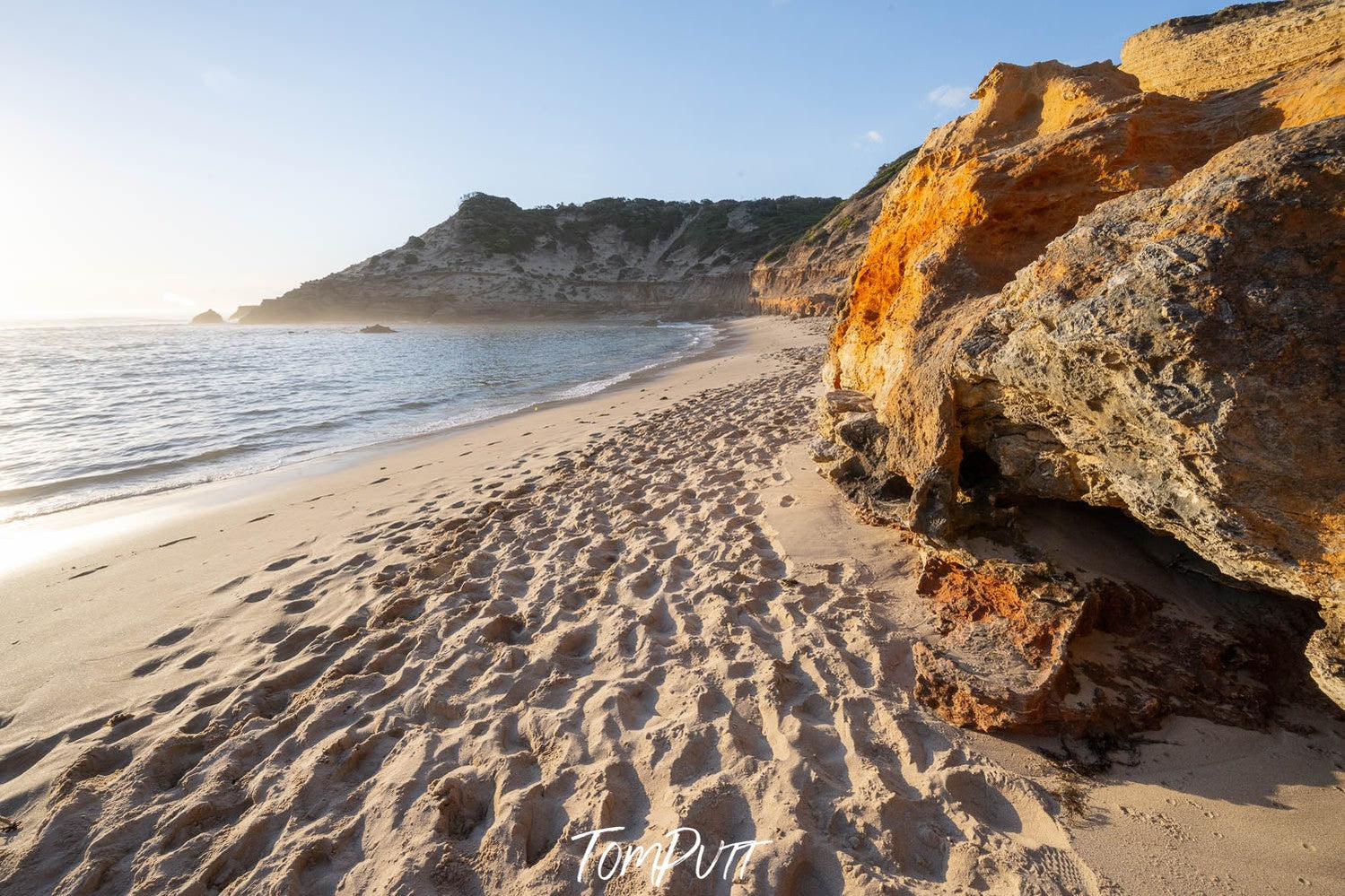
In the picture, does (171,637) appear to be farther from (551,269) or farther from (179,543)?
(551,269)

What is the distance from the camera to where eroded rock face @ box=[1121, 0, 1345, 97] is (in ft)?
14.8

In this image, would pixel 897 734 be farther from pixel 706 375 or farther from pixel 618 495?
pixel 706 375

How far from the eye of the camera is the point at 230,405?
1197cm

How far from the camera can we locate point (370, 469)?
23.4 ft

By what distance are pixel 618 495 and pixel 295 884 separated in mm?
3472

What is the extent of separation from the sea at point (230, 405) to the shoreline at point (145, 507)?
0.20m

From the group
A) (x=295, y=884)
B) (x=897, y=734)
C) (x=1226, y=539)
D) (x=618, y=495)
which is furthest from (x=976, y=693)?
(x=618, y=495)

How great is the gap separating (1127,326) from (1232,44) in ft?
18.6

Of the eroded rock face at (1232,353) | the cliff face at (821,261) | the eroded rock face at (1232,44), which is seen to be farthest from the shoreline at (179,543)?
the cliff face at (821,261)

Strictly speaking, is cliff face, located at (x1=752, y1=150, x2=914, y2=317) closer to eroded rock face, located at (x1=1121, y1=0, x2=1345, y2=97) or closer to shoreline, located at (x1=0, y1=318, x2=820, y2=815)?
eroded rock face, located at (x1=1121, y1=0, x2=1345, y2=97)

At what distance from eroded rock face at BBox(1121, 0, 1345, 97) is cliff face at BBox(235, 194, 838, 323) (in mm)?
40383

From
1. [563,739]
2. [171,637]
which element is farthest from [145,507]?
[563,739]

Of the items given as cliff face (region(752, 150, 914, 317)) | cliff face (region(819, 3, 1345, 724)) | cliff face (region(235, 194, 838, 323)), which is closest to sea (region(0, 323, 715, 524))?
cliff face (region(819, 3, 1345, 724))

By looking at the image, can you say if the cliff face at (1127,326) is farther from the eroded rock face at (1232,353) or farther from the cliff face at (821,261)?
the cliff face at (821,261)
